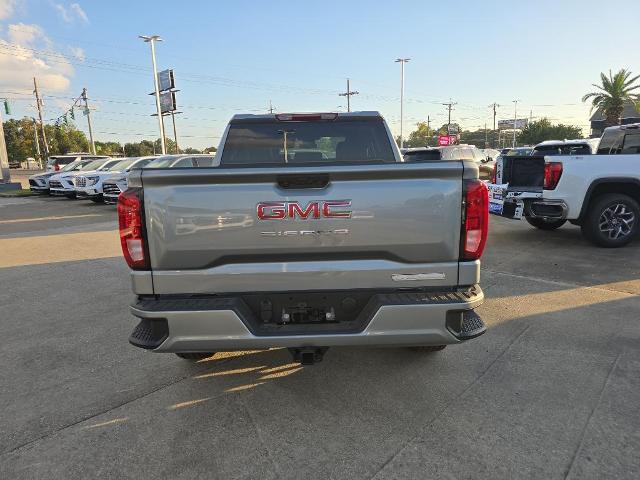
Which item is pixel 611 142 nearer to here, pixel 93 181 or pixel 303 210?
pixel 303 210

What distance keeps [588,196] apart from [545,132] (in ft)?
257

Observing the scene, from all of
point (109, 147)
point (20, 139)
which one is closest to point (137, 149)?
→ point (109, 147)

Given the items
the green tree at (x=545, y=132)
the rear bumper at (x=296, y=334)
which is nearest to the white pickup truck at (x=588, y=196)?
the rear bumper at (x=296, y=334)

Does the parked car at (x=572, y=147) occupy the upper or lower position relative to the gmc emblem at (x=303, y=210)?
upper

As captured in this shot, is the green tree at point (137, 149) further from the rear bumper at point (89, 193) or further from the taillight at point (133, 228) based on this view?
the taillight at point (133, 228)

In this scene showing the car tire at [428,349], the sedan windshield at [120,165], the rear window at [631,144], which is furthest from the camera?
the sedan windshield at [120,165]

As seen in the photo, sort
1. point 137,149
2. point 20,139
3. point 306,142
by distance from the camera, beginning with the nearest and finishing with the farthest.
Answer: point 306,142 → point 20,139 → point 137,149

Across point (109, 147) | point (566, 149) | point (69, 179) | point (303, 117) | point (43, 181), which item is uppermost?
point (109, 147)

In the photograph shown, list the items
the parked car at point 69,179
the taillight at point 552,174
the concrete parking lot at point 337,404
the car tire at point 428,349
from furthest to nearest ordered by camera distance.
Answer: the parked car at point 69,179
the taillight at point 552,174
the car tire at point 428,349
the concrete parking lot at point 337,404

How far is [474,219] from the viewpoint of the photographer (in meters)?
2.47

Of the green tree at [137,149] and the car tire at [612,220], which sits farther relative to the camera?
the green tree at [137,149]

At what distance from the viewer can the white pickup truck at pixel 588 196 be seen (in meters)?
6.86

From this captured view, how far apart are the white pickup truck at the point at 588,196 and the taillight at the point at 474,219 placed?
5.37 m

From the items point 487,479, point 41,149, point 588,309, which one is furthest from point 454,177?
point 41,149
